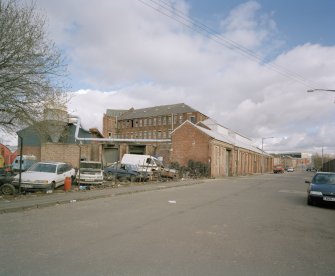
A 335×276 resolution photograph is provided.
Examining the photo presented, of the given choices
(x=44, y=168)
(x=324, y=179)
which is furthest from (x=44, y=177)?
(x=324, y=179)

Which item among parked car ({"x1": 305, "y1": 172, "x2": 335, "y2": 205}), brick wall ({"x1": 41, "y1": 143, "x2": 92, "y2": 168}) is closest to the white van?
brick wall ({"x1": 41, "y1": 143, "x2": 92, "y2": 168})

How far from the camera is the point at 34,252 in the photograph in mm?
6184

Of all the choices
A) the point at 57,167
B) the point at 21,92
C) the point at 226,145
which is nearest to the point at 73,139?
the point at 226,145

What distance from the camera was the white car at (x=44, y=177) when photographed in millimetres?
16812

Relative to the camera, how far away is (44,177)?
57.2 feet

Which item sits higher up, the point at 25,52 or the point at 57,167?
the point at 25,52

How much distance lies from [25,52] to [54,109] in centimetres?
339

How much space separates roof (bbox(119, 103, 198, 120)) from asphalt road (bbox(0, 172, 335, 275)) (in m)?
75.6

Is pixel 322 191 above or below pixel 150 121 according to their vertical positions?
below

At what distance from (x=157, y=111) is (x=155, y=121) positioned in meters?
3.42

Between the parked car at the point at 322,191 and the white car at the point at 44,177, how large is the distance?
12.9 metres

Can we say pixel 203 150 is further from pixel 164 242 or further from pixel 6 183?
pixel 164 242

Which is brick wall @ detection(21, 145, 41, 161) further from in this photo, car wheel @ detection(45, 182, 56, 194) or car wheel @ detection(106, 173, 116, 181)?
car wheel @ detection(45, 182, 56, 194)

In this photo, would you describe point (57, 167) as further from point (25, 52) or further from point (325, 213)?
point (325, 213)
